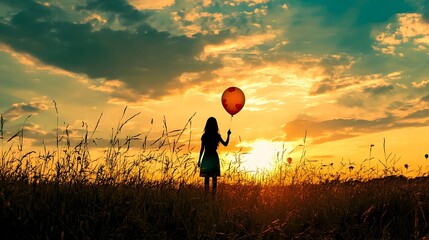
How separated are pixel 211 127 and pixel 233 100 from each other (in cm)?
174

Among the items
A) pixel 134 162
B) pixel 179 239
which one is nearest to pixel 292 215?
pixel 179 239

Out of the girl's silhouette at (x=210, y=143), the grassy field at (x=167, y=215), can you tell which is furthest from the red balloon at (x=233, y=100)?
the grassy field at (x=167, y=215)

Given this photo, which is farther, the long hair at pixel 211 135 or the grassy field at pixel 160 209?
the long hair at pixel 211 135

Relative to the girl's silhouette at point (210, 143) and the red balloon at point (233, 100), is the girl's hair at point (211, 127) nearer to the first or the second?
the girl's silhouette at point (210, 143)

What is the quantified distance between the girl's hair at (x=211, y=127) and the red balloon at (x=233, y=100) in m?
1.46

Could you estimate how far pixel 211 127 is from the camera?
10781mm

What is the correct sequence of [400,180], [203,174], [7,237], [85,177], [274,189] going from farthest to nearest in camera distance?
[400,180] → [203,174] → [274,189] → [85,177] → [7,237]

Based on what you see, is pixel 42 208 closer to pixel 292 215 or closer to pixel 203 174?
pixel 292 215

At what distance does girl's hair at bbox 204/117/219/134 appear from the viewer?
1076 centimetres

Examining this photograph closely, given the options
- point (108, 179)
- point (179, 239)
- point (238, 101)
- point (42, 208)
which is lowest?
point (179, 239)

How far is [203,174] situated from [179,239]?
5.09 meters

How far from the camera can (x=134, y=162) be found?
679 cm

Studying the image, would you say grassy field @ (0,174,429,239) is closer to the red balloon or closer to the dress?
the dress

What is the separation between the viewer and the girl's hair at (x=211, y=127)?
10758mm
